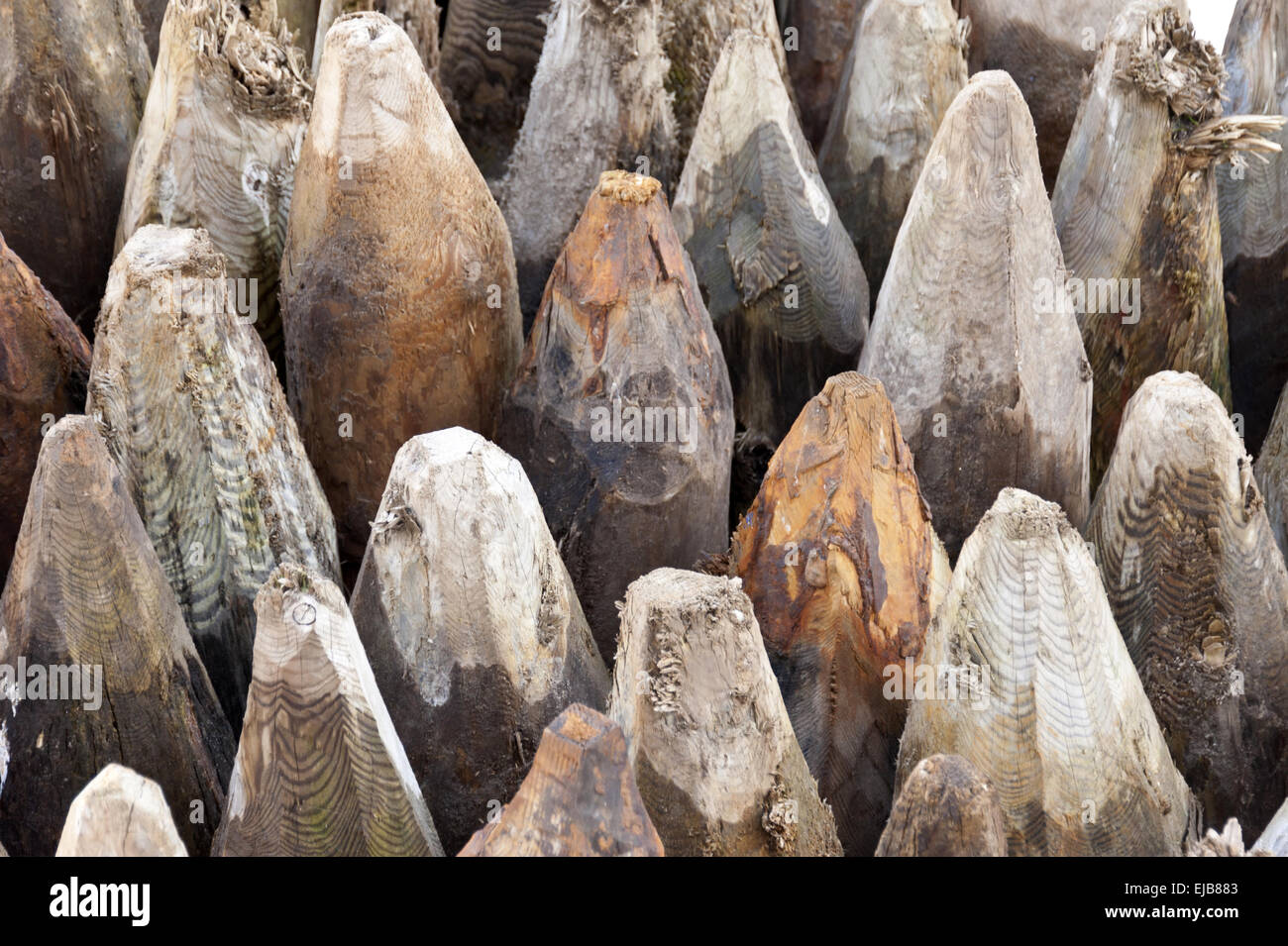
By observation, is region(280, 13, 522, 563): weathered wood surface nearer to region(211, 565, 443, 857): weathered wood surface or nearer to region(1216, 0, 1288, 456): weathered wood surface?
region(211, 565, 443, 857): weathered wood surface

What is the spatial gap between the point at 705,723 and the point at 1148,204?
0.93m

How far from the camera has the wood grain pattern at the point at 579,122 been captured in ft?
5.96

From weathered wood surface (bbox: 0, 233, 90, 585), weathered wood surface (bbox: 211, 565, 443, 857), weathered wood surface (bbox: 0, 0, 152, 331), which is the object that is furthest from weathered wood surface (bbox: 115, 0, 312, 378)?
weathered wood surface (bbox: 211, 565, 443, 857)

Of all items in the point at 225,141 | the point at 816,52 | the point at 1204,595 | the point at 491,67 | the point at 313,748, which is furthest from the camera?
the point at 816,52

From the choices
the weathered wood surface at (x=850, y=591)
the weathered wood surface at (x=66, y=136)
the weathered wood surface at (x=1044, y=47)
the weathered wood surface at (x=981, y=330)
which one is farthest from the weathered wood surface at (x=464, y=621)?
the weathered wood surface at (x=1044, y=47)

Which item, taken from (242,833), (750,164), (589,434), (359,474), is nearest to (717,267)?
(750,164)

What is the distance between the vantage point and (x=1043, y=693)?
123 cm

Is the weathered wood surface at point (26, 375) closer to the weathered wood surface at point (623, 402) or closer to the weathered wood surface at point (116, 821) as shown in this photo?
the weathered wood surface at point (623, 402)

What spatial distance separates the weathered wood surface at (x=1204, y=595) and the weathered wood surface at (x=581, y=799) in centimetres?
66

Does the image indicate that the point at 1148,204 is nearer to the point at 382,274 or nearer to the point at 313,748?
the point at 382,274

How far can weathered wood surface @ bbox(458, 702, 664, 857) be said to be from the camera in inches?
40.0

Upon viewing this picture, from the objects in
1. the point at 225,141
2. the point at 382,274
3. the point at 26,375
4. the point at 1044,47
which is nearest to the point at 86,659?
the point at 26,375

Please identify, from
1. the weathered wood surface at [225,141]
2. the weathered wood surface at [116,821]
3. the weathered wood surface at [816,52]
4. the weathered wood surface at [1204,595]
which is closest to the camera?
the weathered wood surface at [116,821]
